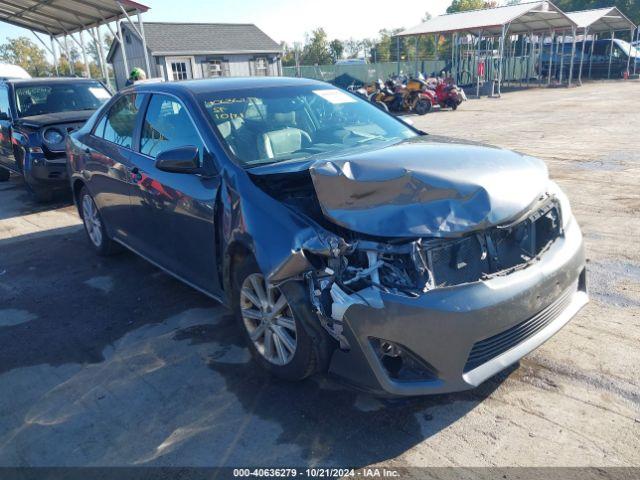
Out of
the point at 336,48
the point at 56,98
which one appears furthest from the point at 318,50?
the point at 56,98

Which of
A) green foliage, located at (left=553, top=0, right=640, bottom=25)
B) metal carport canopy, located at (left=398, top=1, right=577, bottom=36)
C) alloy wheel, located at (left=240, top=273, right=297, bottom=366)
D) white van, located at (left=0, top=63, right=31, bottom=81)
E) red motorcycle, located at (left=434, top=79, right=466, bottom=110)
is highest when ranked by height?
green foliage, located at (left=553, top=0, right=640, bottom=25)

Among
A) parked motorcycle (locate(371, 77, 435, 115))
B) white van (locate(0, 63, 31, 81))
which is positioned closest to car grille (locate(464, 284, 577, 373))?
parked motorcycle (locate(371, 77, 435, 115))

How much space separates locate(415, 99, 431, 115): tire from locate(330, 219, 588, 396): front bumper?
57.9 ft

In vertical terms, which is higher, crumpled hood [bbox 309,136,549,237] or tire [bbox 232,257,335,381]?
crumpled hood [bbox 309,136,549,237]

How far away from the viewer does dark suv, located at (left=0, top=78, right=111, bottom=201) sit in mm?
8070

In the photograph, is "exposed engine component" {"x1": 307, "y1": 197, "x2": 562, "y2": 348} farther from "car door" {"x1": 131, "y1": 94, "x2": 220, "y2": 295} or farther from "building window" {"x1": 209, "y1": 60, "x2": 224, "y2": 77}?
"building window" {"x1": 209, "y1": 60, "x2": 224, "y2": 77}

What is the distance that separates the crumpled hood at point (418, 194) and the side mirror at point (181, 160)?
39.5 inches

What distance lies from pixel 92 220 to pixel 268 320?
355 centimetres

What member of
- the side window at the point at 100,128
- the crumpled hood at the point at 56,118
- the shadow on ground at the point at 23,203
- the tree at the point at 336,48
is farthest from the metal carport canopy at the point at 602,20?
the tree at the point at 336,48

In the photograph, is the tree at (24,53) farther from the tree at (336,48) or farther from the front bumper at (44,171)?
the front bumper at (44,171)

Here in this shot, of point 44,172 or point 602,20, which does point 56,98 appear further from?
point 602,20

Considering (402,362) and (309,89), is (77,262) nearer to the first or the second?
(309,89)

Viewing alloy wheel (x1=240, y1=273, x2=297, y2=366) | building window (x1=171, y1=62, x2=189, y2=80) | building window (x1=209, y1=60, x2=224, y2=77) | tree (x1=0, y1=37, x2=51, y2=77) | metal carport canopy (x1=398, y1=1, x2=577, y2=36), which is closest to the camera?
alloy wheel (x1=240, y1=273, x2=297, y2=366)

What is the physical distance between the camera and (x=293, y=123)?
4059 mm
